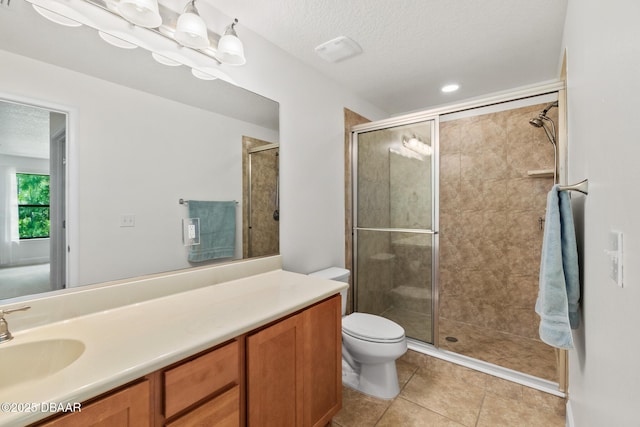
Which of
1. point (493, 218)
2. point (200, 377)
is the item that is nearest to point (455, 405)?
point (200, 377)

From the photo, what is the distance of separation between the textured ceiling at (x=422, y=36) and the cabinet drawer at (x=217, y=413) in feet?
6.14

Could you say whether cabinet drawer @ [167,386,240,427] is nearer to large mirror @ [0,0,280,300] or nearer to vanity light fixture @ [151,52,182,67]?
large mirror @ [0,0,280,300]

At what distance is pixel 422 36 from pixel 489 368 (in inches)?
95.9

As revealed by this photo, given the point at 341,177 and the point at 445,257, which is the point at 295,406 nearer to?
the point at 341,177

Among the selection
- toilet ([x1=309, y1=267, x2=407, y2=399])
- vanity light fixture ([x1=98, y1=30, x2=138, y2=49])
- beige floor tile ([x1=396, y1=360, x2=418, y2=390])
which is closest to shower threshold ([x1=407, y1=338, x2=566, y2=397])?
beige floor tile ([x1=396, y1=360, x2=418, y2=390])

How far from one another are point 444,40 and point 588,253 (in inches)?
64.8

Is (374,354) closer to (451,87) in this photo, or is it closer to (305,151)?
(305,151)

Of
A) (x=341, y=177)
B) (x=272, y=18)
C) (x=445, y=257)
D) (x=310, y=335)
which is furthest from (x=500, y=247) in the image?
(x=272, y=18)

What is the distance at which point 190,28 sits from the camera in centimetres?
135

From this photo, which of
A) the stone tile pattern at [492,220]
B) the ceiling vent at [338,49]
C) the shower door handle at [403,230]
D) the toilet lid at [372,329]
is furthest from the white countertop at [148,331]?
the stone tile pattern at [492,220]

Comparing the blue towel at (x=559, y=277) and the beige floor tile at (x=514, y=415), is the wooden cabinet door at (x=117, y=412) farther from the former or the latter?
the beige floor tile at (x=514, y=415)

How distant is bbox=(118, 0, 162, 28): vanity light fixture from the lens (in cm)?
119

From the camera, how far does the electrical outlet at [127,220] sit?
1.24 m

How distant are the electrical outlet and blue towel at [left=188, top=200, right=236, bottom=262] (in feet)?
0.90
